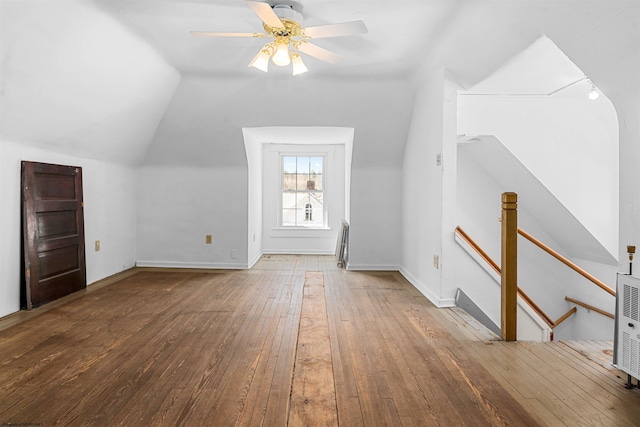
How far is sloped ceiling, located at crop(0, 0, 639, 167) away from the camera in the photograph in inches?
96.4

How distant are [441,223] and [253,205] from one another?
10.7 ft

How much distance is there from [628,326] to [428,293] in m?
2.08

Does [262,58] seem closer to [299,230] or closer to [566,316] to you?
[299,230]

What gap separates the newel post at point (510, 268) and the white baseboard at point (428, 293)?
874 millimetres

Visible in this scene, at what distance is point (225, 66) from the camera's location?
416 cm

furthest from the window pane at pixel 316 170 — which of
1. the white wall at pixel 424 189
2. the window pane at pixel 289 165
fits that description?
the white wall at pixel 424 189

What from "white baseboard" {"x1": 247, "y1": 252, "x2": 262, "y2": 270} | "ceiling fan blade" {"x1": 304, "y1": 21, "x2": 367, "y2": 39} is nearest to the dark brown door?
"white baseboard" {"x1": 247, "y1": 252, "x2": 262, "y2": 270}

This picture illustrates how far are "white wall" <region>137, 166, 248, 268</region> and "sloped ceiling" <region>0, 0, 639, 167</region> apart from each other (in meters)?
0.25

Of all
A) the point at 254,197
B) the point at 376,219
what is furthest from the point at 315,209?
the point at 376,219

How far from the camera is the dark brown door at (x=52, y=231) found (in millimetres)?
3492

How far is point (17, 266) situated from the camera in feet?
11.2

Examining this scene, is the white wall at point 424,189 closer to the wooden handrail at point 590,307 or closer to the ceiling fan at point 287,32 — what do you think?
the ceiling fan at point 287,32

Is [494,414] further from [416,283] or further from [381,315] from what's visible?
[416,283]

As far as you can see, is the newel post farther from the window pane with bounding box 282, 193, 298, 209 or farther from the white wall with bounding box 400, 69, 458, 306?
the window pane with bounding box 282, 193, 298, 209
